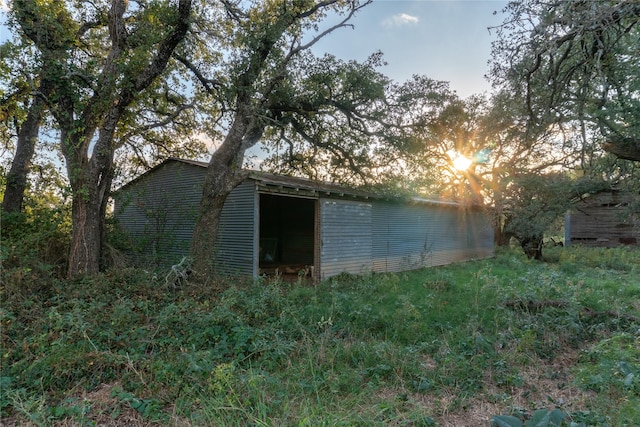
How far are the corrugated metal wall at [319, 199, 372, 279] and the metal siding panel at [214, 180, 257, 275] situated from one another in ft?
6.42

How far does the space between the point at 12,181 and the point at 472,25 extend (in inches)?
416

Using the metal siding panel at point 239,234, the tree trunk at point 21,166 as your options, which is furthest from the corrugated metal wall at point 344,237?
the tree trunk at point 21,166

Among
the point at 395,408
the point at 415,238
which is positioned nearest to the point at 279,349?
the point at 395,408

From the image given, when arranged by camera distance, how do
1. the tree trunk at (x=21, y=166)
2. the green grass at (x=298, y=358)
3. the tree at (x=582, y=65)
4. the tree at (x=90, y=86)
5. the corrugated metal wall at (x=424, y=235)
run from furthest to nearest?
the corrugated metal wall at (x=424, y=235)
the tree trunk at (x=21, y=166)
the tree at (x=90, y=86)
the tree at (x=582, y=65)
the green grass at (x=298, y=358)

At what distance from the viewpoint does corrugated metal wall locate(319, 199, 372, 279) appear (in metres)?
9.54

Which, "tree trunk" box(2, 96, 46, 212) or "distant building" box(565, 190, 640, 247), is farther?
"distant building" box(565, 190, 640, 247)

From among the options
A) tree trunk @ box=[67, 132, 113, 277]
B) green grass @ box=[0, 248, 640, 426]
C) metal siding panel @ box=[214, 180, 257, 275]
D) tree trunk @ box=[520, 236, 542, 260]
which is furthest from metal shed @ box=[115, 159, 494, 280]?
tree trunk @ box=[520, 236, 542, 260]

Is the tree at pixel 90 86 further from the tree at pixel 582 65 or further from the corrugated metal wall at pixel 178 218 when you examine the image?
the tree at pixel 582 65

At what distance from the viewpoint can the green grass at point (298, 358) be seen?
2.82 m

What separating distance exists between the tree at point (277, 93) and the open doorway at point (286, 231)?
3.42 metres

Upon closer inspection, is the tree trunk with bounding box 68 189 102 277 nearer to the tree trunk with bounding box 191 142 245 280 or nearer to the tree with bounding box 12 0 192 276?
the tree with bounding box 12 0 192 276

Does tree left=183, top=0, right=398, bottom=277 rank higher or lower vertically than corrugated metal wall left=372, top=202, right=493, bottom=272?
higher

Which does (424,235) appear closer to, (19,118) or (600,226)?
(600,226)

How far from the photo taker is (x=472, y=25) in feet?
20.7
